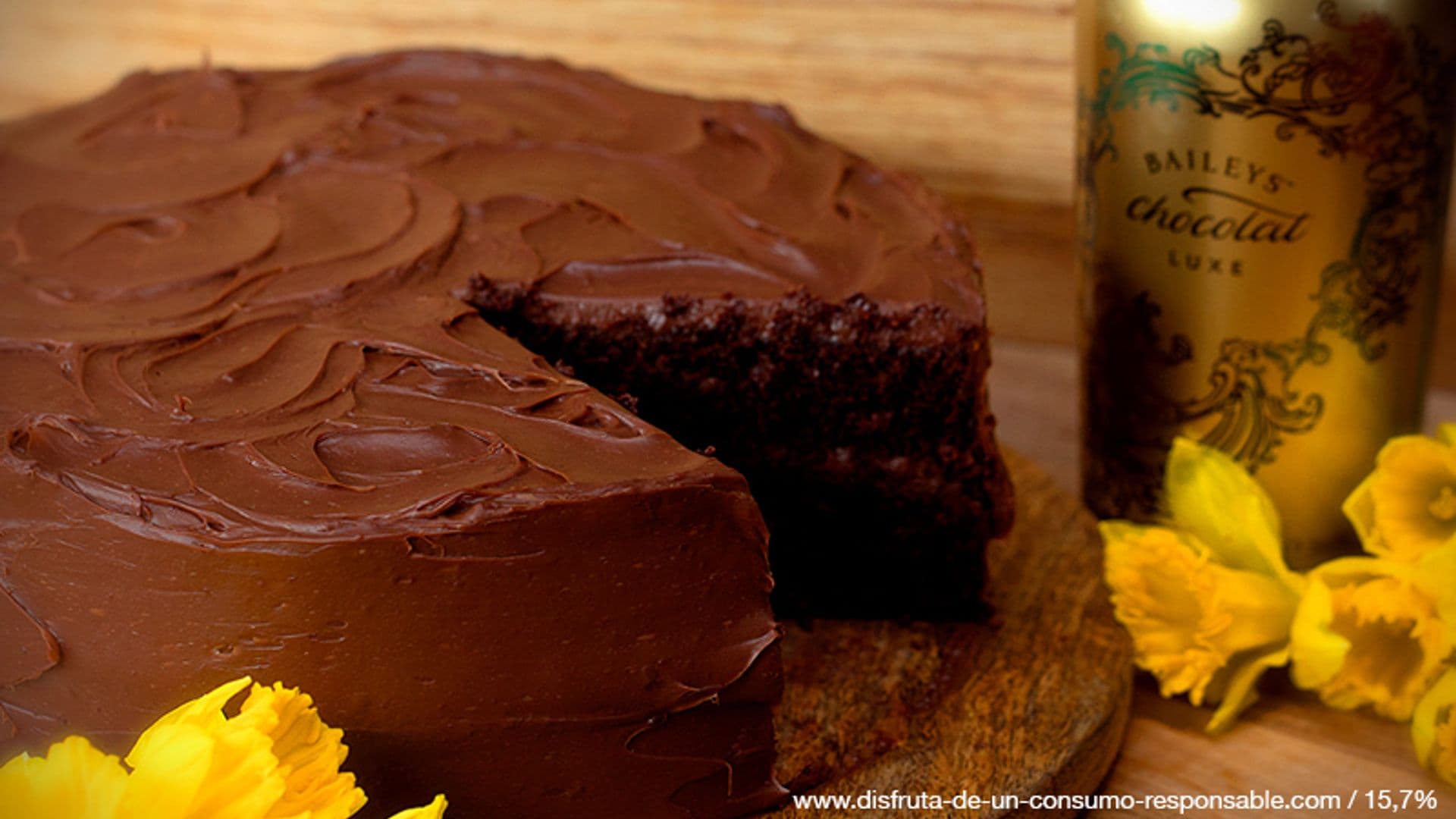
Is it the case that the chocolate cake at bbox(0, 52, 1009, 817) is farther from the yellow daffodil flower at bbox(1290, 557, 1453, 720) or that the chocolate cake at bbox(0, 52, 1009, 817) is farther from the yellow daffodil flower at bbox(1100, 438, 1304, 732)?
the yellow daffodil flower at bbox(1290, 557, 1453, 720)

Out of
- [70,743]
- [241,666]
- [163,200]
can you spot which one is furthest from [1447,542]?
[163,200]

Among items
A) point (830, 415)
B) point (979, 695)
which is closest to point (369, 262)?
point (830, 415)

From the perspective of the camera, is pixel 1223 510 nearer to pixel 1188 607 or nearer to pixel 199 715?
pixel 1188 607

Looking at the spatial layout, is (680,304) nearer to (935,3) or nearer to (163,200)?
(163,200)

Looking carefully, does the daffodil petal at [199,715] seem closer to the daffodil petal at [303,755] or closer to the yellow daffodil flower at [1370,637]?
the daffodil petal at [303,755]

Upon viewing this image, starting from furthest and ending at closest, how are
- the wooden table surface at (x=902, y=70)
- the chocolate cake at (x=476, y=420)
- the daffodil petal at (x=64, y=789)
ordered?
the wooden table surface at (x=902, y=70) < the chocolate cake at (x=476, y=420) < the daffodil petal at (x=64, y=789)

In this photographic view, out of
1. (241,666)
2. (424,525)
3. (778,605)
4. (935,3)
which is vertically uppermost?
(935,3)

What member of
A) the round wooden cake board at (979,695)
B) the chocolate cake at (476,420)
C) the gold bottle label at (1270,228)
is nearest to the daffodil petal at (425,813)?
the chocolate cake at (476,420)

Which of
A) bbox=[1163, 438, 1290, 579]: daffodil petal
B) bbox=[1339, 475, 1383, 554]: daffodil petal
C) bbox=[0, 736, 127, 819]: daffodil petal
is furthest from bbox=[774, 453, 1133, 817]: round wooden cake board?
bbox=[0, 736, 127, 819]: daffodil petal
